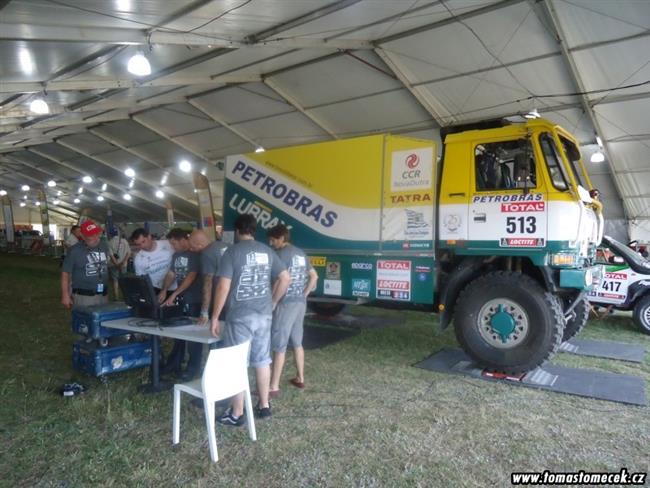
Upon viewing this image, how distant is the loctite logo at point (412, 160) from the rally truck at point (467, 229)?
12 millimetres

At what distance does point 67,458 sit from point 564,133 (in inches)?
224

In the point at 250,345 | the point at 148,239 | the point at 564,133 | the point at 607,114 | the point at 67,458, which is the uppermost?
the point at 607,114

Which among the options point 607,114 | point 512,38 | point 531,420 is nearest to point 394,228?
point 531,420

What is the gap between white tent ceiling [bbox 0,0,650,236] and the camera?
246 inches

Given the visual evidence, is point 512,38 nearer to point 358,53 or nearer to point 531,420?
point 358,53

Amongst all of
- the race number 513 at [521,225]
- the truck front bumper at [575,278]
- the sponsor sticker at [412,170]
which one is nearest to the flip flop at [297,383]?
the sponsor sticker at [412,170]

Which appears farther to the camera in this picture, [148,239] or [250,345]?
[148,239]

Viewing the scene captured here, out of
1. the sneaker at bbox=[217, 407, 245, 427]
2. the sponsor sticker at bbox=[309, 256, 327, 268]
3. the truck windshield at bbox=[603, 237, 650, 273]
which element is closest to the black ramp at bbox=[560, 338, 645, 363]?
the truck windshield at bbox=[603, 237, 650, 273]

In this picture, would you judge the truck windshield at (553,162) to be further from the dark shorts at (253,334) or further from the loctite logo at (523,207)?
the dark shorts at (253,334)

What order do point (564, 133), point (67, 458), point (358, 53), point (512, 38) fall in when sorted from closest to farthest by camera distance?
1. point (67, 458)
2. point (564, 133)
3. point (512, 38)
4. point (358, 53)

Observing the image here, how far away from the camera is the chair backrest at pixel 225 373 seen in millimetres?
3162

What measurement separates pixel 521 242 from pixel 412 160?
5.11 ft

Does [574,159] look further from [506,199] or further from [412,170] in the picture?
[412,170]

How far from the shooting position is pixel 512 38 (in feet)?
29.4
